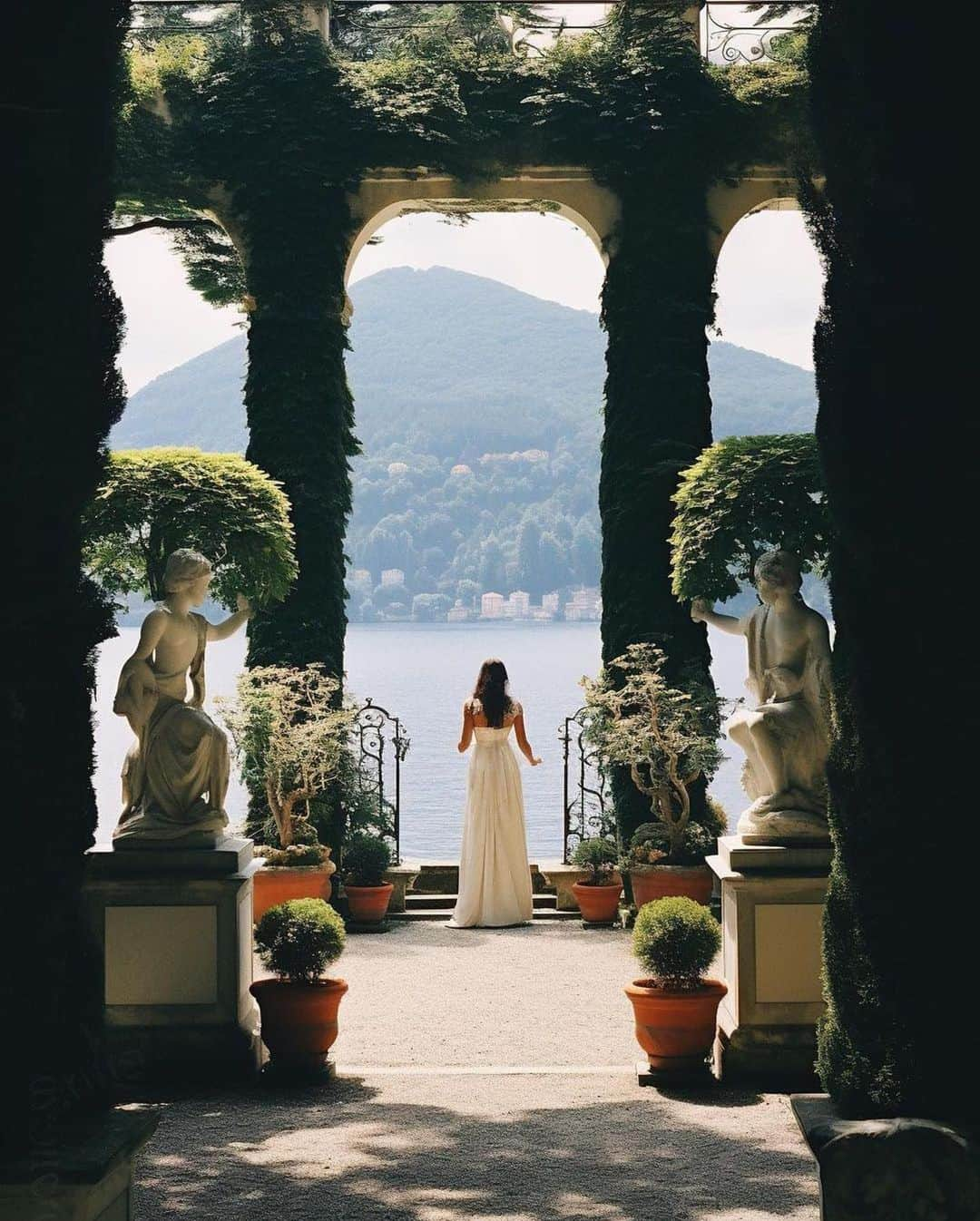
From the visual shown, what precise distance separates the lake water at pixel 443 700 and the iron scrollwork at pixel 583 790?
0.32 metres

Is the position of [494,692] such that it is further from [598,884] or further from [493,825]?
[598,884]

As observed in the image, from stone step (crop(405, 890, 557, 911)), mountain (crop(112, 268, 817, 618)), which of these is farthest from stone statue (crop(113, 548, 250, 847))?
mountain (crop(112, 268, 817, 618))

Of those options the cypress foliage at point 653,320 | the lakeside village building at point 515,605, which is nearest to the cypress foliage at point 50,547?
the cypress foliage at point 653,320

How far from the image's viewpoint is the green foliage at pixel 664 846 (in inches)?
435

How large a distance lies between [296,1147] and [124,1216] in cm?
181

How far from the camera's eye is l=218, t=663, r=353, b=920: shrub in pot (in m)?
10.8

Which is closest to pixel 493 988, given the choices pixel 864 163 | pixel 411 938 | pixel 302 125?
pixel 411 938

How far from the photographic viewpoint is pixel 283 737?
11.1 m

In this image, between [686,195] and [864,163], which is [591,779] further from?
[864,163]

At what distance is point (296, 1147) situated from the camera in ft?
18.6

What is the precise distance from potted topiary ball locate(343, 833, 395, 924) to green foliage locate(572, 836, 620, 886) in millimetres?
1433

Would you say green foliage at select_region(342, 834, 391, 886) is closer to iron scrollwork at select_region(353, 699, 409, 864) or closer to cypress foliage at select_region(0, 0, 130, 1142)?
iron scrollwork at select_region(353, 699, 409, 864)

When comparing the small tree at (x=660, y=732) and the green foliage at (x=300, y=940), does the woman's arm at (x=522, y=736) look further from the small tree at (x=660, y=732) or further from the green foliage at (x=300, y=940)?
the green foliage at (x=300, y=940)

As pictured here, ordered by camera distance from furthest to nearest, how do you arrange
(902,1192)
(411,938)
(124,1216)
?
(411,938) → (124,1216) → (902,1192)
